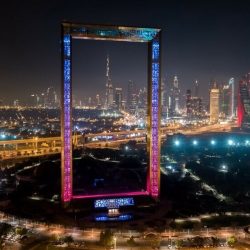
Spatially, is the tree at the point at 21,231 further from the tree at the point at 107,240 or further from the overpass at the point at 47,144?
the overpass at the point at 47,144

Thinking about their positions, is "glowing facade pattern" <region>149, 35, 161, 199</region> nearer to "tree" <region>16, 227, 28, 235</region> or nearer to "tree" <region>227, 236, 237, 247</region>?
"tree" <region>227, 236, 237, 247</region>

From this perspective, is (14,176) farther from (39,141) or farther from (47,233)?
(39,141)

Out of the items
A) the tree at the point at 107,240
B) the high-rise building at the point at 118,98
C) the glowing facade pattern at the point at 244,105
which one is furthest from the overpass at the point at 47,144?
the high-rise building at the point at 118,98

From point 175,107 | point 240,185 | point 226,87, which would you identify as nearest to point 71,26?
point 240,185

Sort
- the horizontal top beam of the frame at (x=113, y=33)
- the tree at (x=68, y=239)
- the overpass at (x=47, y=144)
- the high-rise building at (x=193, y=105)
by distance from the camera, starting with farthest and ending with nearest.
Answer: the high-rise building at (x=193, y=105) → the overpass at (x=47, y=144) → the horizontal top beam of the frame at (x=113, y=33) → the tree at (x=68, y=239)

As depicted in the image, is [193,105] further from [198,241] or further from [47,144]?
[198,241]

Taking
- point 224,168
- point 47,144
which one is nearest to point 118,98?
point 47,144
